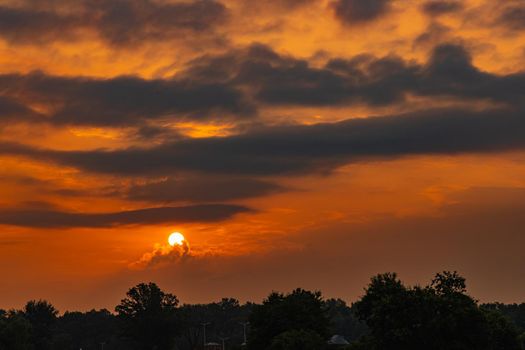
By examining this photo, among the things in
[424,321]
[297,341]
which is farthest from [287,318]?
[424,321]

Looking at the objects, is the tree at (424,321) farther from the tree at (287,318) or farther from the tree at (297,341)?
the tree at (287,318)

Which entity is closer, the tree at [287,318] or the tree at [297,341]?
the tree at [297,341]

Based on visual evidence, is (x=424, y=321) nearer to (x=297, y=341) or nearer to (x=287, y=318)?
(x=297, y=341)

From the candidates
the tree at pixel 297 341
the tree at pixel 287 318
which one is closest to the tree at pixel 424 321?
the tree at pixel 297 341

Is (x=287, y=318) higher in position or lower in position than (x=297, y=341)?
higher

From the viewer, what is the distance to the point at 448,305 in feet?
365

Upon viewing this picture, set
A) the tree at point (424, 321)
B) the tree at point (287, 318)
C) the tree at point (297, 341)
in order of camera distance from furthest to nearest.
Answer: the tree at point (287, 318)
the tree at point (297, 341)
the tree at point (424, 321)

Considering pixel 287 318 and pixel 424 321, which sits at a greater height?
pixel 287 318

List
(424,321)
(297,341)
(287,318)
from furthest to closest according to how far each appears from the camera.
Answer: (287,318), (297,341), (424,321)

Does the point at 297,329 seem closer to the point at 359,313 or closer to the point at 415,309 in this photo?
the point at 359,313

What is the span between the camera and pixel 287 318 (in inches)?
5979

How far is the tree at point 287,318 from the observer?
151 meters

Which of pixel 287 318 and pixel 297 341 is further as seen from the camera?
pixel 287 318

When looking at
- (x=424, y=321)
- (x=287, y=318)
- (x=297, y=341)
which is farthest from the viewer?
(x=287, y=318)
